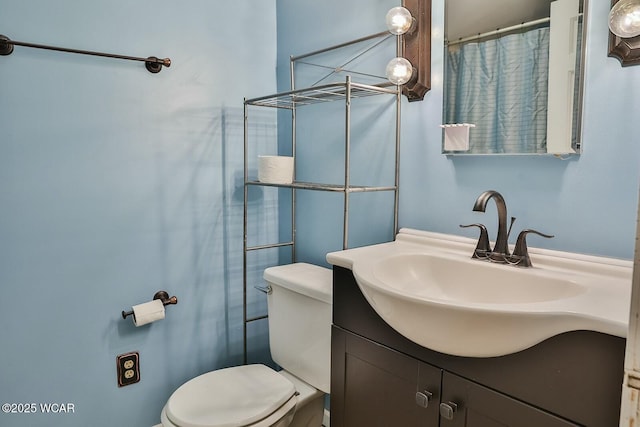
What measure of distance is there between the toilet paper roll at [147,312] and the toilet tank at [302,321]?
17.2 inches

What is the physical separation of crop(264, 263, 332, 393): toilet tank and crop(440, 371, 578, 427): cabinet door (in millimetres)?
530

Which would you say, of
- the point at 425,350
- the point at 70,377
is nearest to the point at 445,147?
the point at 425,350

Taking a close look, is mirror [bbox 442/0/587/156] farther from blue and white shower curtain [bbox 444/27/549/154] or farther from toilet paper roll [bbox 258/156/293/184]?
toilet paper roll [bbox 258/156/293/184]

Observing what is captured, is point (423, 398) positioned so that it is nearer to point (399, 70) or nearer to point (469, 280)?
point (469, 280)

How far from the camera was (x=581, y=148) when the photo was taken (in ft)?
3.63

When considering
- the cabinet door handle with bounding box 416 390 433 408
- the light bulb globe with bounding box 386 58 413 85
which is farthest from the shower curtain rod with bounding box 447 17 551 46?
the cabinet door handle with bounding box 416 390 433 408

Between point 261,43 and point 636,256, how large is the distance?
1.81 m

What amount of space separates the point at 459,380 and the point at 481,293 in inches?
11.0

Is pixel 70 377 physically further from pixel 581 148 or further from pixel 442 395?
pixel 581 148

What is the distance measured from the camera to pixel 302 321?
156 centimetres

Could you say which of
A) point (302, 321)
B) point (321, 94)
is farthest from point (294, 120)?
point (302, 321)

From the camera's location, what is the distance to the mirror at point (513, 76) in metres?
1.12

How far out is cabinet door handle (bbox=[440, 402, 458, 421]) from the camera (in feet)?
3.22

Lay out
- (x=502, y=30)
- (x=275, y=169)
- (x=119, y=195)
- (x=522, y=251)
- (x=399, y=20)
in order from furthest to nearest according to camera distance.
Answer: (x=275, y=169) < (x=119, y=195) < (x=399, y=20) < (x=502, y=30) < (x=522, y=251)
